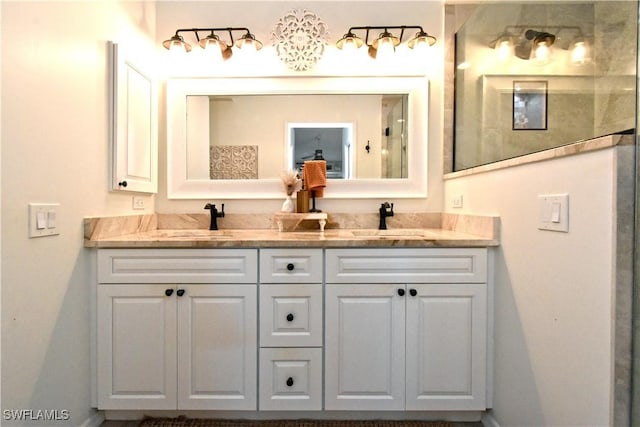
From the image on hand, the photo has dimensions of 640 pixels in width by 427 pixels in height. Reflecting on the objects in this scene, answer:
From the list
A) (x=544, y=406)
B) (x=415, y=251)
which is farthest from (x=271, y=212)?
(x=544, y=406)

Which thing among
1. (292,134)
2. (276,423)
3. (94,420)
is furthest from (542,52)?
(94,420)

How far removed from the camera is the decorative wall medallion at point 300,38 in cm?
196

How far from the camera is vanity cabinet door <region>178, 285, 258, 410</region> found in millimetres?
1465

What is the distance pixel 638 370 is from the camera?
0.87 metres

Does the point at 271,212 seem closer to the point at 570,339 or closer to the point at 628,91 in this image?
the point at 570,339

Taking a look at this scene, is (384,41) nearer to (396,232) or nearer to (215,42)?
(215,42)

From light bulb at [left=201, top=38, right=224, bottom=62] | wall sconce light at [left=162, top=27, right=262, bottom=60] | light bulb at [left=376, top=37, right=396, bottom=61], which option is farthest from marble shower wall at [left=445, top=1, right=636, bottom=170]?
light bulb at [left=201, top=38, right=224, bottom=62]

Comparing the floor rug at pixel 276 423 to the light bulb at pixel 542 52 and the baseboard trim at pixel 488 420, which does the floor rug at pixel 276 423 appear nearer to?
the baseboard trim at pixel 488 420

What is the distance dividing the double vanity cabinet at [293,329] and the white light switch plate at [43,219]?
265mm

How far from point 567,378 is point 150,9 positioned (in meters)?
2.70

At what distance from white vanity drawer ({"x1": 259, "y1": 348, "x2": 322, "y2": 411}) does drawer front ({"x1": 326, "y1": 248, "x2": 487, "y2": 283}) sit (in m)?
0.38

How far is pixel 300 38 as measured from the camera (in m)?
1.98

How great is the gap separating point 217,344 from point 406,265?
92cm

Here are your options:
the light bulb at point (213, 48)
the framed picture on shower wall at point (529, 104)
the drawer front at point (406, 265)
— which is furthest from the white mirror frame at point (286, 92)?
the drawer front at point (406, 265)
